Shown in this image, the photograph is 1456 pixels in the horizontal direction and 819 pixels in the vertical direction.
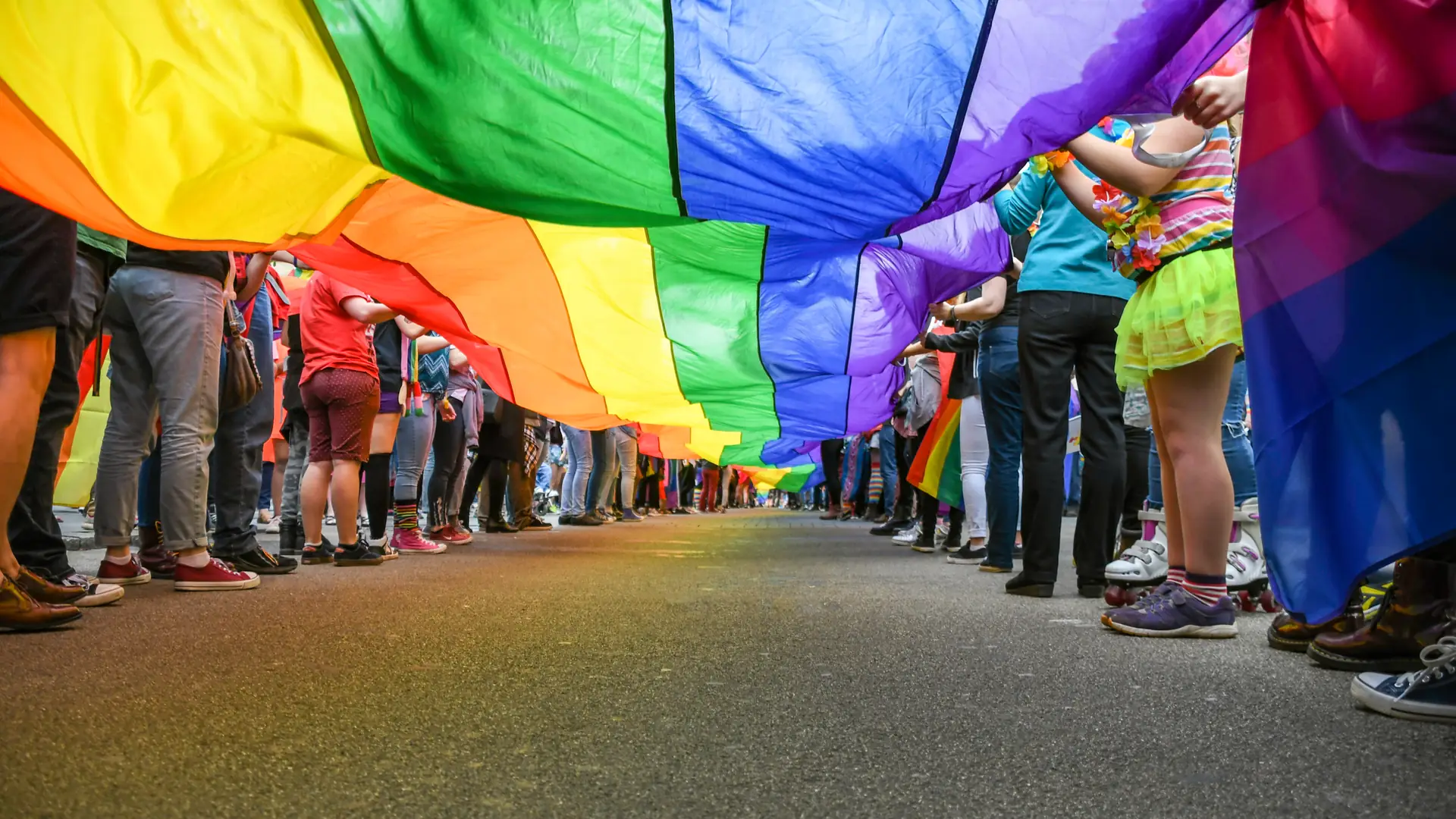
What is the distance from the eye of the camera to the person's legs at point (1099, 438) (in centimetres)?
325

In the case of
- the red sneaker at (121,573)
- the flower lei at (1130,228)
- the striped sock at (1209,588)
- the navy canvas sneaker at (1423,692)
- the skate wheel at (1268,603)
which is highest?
the flower lei at (1130,228)

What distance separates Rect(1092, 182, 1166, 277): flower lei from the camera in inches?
98.0

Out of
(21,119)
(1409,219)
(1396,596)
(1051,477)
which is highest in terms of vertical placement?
(21,119)

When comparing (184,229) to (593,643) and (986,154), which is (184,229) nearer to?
(593,643)

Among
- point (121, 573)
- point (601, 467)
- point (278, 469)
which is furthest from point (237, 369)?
point (601, 467)

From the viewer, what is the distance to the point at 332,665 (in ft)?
6.36

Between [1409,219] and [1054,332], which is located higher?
[1054,332]

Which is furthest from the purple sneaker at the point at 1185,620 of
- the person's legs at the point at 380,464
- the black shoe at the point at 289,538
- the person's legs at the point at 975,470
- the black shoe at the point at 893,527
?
the black shoe at the point at 893,527

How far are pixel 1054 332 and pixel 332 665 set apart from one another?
247cm

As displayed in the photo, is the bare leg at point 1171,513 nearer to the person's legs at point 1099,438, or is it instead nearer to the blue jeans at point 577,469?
the person's legs at point 1099,438

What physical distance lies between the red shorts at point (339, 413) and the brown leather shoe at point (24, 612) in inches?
76.5

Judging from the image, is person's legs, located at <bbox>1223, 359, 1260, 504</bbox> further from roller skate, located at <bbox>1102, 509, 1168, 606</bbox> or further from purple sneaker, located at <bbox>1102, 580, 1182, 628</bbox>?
purple sneaker, located at <bbox>1102, 580, 1182, 628</bbox>

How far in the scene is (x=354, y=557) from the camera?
14.3 feet

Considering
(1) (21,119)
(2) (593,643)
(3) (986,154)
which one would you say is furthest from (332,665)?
(3) (986,154)
